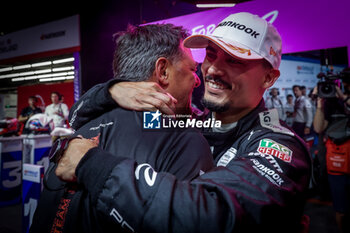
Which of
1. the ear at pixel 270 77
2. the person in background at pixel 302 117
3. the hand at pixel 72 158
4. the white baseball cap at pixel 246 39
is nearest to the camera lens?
the hand at pixel 72 158

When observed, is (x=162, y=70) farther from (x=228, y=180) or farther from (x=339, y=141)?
(x=339, y=141)

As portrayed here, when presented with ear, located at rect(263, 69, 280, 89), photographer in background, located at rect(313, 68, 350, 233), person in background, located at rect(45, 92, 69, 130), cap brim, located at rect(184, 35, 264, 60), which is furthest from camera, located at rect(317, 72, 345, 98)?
person in background, located at rect(45, 92, 69, 130)

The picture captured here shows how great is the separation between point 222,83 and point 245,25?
0.29 meters

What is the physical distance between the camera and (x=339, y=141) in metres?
2.62

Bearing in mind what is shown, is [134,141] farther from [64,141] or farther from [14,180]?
[14,180]

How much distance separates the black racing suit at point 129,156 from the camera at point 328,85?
7.29 feet

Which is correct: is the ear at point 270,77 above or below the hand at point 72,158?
above

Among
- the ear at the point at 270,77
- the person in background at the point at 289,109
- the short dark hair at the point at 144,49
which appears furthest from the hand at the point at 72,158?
the person in background at the point at 289,109

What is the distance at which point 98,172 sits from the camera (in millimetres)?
715

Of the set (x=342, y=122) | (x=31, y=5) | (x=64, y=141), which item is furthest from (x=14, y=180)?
(x=342, y=122)

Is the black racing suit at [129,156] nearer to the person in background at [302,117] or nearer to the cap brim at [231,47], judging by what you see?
the cap brim at [231,47]

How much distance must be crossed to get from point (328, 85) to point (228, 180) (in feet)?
7.62

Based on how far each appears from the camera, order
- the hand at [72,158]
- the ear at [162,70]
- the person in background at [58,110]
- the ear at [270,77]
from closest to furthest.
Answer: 1. the hand at [72,158]
2. the ear at [162,70]
3. the ear at [270,77]
4. the person in background at [58,110]

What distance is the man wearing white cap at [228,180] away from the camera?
2.20 ft
